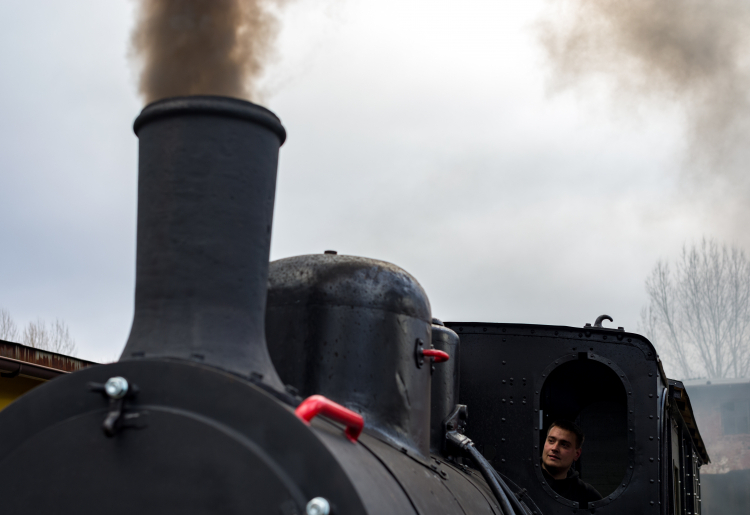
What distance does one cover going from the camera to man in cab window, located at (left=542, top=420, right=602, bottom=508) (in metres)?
4.30

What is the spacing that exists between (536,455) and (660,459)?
63 cm

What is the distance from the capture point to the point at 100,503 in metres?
1.65

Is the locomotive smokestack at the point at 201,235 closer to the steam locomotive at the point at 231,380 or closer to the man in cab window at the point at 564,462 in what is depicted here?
the steam locomotive at the point at 231,380

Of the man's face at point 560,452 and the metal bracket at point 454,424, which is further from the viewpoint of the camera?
the man's face at point 560,452

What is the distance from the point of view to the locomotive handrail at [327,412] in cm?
169

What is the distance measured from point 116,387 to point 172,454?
0.62 feet

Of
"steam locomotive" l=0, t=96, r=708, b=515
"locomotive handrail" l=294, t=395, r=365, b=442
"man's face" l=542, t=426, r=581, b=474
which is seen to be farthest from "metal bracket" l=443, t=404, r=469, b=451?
"locomotive handrail" l=294, t=395, r=365, b=442

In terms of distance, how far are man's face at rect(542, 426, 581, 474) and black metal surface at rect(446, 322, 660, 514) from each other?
17.5 inches

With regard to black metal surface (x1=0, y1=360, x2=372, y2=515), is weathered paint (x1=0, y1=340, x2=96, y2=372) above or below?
above

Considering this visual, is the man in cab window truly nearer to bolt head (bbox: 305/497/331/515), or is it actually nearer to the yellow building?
bolt head (bbox: 305/497/331/515)

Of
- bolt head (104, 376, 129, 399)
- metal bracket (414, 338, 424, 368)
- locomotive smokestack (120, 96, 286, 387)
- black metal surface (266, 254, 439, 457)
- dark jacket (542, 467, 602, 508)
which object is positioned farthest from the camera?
dark jacket (542, 467, 602, 508)

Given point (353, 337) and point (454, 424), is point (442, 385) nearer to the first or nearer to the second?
point (454, 424)

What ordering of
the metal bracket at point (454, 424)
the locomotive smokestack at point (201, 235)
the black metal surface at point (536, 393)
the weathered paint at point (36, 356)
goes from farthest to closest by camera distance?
the weathered paint at point (36, 356), the black metal surface at point (536, 393), the metal bracket at point (454, 424), the locomotive smokestack at point (201, 235)

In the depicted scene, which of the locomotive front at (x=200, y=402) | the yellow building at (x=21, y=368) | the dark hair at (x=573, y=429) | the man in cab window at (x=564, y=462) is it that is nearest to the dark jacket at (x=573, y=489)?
the man in cab window at (x=564, y=462)
